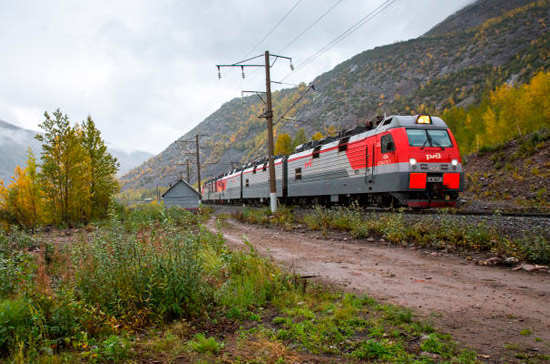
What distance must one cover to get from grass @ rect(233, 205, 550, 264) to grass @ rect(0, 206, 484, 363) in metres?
3.75

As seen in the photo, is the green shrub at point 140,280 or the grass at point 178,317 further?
the green shrub at point 140,280

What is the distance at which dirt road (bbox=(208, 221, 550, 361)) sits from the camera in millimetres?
3129

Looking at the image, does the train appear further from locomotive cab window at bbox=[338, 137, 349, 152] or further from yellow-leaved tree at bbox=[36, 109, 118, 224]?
yellow-leaved tree at bbox=[36, 109, 118, 224]

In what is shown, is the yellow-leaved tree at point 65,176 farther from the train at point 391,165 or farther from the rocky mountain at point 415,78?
the rocky mountain at point 415,78

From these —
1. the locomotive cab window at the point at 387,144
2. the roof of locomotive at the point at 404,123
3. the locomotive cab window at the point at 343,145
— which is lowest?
the locomotive cab window at the point at 387,144

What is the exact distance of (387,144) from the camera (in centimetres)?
1165

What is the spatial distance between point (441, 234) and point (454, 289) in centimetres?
332

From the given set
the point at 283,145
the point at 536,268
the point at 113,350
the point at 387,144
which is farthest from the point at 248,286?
the point at 283,145

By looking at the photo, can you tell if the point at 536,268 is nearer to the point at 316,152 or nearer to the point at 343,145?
the point at 343,145

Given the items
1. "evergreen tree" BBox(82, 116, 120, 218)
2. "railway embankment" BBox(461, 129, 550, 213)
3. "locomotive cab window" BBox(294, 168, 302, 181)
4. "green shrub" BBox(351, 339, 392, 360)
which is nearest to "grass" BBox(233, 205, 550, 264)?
"green shrub" BBox(351, 339, 392, 360)

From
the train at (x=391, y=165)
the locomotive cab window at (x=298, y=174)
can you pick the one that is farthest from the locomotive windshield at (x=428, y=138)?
the locomotive cab window at (x=298, y=174)

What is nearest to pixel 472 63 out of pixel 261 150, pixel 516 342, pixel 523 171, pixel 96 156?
pixel 261 150

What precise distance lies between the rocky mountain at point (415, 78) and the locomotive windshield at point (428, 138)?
83.0m

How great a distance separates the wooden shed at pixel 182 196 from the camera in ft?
99.6
